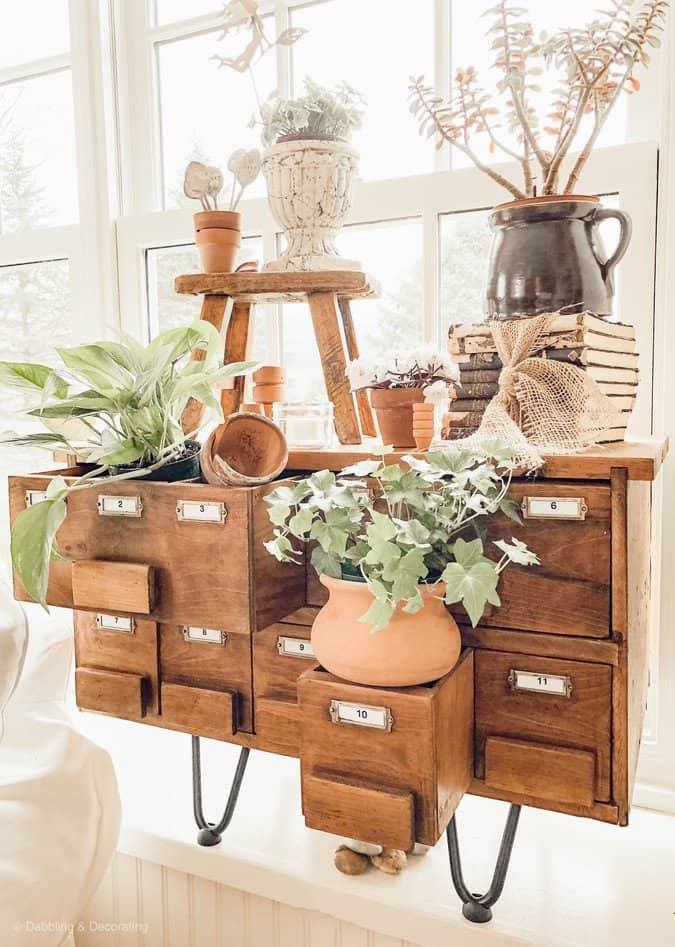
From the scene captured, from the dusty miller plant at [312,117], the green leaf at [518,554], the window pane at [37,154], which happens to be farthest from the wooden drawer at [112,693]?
the window pane at [37,154]

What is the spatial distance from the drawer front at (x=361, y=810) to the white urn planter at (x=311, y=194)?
723 millimetres

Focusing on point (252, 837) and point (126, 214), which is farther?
point (126, 214)

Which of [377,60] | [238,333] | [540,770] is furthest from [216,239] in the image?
[540,770]

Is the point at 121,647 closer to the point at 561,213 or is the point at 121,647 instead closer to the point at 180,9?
the point at 561,213

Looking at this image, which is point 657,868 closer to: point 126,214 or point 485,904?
point 485,904

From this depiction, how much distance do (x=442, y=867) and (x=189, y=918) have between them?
43cm

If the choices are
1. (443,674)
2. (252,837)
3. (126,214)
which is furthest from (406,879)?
(126,214)

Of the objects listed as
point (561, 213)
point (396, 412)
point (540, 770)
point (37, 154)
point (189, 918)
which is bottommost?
point (189, 918)

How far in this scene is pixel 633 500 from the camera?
924mm

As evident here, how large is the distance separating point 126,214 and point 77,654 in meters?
1.01

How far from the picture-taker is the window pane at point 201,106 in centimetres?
164

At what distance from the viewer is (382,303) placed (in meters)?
1.50

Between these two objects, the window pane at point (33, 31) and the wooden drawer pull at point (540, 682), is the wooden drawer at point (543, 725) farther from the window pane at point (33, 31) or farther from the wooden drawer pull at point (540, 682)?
the window pane at point (33, 31)

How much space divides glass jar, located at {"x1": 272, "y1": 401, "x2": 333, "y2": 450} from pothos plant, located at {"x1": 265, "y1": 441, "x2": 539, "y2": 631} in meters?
0.18
